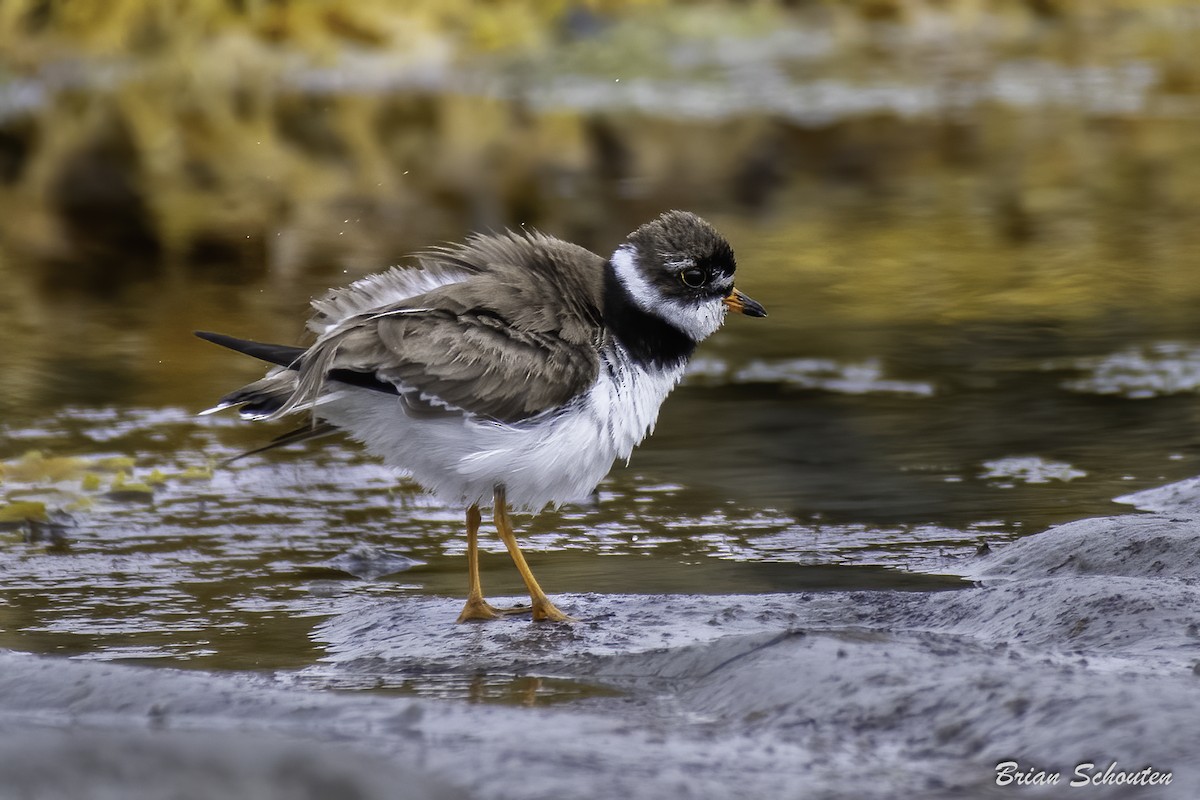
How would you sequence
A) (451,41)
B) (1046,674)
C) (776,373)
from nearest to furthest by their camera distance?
(1046,674) → (776,373) → (451,41)

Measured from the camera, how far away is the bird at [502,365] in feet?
17.9

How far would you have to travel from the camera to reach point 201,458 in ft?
25.4

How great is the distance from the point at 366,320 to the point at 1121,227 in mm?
9605

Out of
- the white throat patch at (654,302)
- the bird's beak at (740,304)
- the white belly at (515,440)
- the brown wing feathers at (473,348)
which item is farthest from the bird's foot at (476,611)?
the bird's beak at (740,304)

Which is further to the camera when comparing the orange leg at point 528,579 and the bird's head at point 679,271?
the bird's head at point 679,271

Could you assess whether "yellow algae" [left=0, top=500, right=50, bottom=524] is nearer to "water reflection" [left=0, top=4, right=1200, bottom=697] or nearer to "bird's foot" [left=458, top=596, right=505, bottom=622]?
"water reflection" [left=0, top=4, right=1200, bottom=697]

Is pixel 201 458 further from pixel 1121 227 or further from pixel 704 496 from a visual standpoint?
pixel 1121 227

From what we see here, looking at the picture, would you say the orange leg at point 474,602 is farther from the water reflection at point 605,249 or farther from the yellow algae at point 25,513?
the yellow algae at point 25,513

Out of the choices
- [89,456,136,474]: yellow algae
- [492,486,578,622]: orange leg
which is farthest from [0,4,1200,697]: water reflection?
[492,486,578,622]: orange leg

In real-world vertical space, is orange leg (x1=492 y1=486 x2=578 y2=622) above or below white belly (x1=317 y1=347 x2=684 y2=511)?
below

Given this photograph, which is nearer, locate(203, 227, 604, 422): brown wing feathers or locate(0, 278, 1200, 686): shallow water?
locate(203, 227, 604, 422): brown wing feathers

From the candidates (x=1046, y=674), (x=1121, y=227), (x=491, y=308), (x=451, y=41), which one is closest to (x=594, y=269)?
(x=491, y=308)

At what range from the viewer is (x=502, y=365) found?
5492 millimetres

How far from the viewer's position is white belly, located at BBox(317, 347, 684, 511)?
5.51 m
